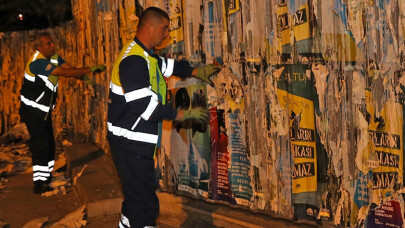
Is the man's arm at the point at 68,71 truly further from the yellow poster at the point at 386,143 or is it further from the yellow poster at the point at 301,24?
the yellow poster at the point at 386,143

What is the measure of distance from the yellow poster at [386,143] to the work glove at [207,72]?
1570 mm

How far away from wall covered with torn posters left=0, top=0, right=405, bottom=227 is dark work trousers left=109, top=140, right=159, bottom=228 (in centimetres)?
93

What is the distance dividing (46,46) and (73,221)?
2.67 metres

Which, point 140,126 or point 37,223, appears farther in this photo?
point 37,223

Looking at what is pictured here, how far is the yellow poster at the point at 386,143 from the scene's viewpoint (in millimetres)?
3754

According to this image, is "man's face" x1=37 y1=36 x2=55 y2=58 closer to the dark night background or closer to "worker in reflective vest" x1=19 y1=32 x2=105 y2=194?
"worker in reflective vest" x1=19 y1=32 x2=105 y2=194

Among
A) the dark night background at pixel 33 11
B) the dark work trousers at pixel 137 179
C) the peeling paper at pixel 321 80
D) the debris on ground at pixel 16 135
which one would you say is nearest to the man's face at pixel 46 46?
the dark work trousers at pixel 137 179

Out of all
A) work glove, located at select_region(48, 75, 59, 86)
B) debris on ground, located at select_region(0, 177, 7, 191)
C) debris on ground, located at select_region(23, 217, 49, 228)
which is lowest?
debris on ground, located at select_region(23, 217, 49, 228)

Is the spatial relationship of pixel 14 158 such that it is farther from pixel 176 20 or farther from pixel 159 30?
pixel 159 30

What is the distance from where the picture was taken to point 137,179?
4.48 metres

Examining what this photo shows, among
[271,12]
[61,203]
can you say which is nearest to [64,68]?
[61,203]

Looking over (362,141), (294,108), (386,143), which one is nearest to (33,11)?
(294,108)

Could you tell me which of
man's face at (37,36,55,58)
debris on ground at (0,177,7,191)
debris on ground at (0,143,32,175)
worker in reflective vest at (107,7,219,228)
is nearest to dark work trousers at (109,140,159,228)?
worker in reflective vest at (107,7,219,228)

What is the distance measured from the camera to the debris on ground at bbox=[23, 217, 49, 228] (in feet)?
19.5
